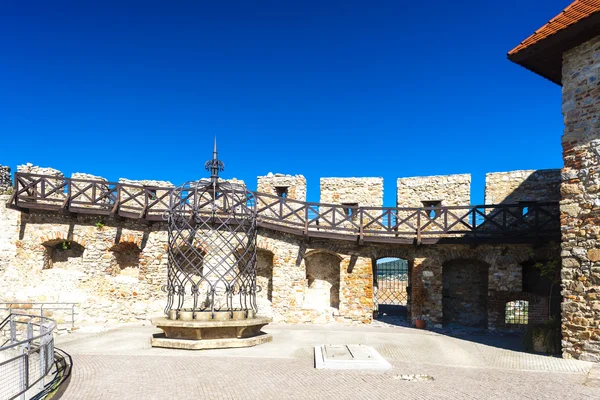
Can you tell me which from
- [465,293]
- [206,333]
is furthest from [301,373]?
[465,293]

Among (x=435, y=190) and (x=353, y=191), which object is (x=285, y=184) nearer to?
(x=353, y=191)

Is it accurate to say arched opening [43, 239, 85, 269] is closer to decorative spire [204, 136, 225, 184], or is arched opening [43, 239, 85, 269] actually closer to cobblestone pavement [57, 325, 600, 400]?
cobblestone pavement [57, 325, 600, 400]

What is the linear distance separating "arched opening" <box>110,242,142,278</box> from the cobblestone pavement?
395 cm

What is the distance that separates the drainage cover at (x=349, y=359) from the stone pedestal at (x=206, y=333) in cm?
151

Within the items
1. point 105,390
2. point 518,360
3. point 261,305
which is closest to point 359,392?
point 105,390

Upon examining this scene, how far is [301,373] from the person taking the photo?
6.70m

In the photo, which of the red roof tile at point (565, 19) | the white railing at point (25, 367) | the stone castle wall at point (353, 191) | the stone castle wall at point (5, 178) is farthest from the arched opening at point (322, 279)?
the stone castle wall at point (5, 178)

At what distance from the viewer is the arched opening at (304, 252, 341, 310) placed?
569 inches

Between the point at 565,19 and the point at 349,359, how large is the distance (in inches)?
286

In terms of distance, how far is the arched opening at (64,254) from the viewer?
1314 cm

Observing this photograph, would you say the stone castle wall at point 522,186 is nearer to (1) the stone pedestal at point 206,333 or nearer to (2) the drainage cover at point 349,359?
(2) the drainage cover at point 349,359

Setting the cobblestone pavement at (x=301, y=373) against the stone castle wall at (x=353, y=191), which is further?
the stone castle wall at (x=353, y=191)

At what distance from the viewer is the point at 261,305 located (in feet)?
44.1

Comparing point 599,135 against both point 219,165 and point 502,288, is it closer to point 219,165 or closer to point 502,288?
point 502,288
